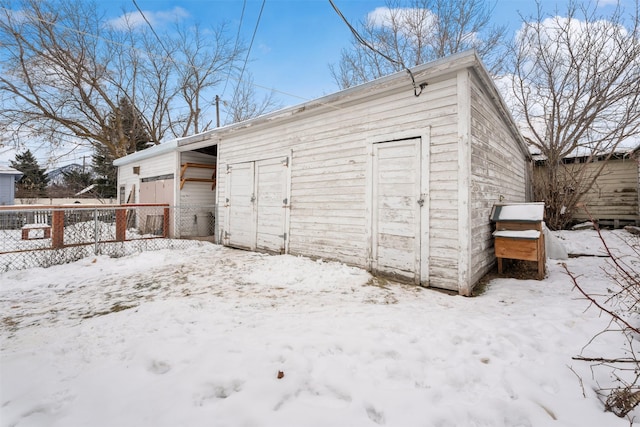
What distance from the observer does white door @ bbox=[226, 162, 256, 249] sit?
6.92 metres

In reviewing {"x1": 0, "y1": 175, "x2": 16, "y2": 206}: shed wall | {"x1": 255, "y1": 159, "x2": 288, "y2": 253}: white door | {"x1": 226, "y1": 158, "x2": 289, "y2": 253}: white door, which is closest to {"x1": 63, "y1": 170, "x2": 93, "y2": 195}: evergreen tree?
{"x1": 0, "y1": 175, "x2": 16, "y2": 206}: shed wall

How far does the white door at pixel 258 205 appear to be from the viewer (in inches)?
245

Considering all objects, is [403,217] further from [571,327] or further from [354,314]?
[571,327]

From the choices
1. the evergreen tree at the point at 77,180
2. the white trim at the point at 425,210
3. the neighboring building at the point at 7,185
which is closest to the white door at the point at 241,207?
the white trim at the point at 425,210

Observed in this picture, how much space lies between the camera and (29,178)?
2883 centimetres

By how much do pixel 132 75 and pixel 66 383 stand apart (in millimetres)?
22364

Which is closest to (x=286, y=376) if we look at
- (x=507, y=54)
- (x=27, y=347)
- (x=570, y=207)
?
(x=27, y=347)

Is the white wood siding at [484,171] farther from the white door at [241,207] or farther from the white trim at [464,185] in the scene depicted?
the white door at [241,207]

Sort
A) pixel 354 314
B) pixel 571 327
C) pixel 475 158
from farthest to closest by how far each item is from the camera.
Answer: pixel 475 158 < pixel 354 314 < pixel 571 327

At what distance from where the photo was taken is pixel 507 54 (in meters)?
11.3

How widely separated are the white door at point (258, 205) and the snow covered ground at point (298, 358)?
2621 millimetres

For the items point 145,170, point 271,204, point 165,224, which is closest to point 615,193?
point 271,204

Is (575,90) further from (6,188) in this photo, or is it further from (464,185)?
(6,188)

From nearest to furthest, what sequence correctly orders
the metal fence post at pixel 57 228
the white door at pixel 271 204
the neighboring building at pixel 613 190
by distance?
the metal fence post at pixel 57 228 → the white door at pixel 271 204 → the neighboring building at pixel 613 190
